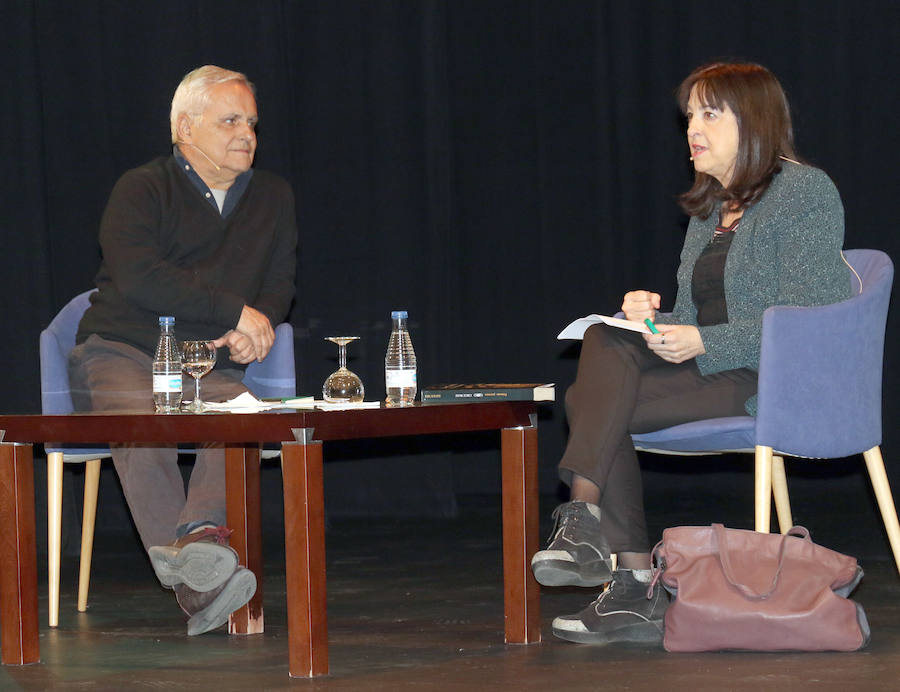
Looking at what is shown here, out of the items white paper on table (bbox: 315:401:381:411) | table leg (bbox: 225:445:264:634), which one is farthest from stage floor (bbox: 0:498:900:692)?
white paper on table (bbox: 315:401:381:411)

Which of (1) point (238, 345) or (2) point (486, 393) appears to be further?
(1) point (238, 345)

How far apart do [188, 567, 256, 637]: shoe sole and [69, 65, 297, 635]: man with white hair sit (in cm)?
33

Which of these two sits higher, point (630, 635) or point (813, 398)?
point (813, 398)

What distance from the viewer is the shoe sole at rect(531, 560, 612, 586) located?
7.68 feet

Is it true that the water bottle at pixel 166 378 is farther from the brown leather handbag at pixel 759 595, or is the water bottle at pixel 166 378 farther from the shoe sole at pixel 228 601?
the brown leather handbag at pixel 759 595

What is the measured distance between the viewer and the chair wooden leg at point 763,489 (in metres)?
2.50

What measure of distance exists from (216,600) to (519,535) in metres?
0.62

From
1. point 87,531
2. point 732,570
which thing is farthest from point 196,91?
point 732,570

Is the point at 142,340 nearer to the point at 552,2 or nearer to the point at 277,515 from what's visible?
the point at 277,515

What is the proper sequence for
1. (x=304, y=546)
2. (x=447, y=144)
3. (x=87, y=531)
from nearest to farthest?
(x=304, y=546) < (x=87, y=531) < (x=447, y=144)

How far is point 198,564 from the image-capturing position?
243 cm

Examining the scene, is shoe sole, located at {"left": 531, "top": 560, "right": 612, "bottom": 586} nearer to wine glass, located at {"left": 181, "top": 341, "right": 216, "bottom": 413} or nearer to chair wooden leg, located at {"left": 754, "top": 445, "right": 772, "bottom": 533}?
chair wooden leg, located at {"left": 754, "top": 445, "right": 772, "bottom": 533}

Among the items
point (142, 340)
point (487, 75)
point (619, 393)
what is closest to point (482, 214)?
point (487, 75)

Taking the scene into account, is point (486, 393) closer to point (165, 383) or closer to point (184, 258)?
point (165, 383)
